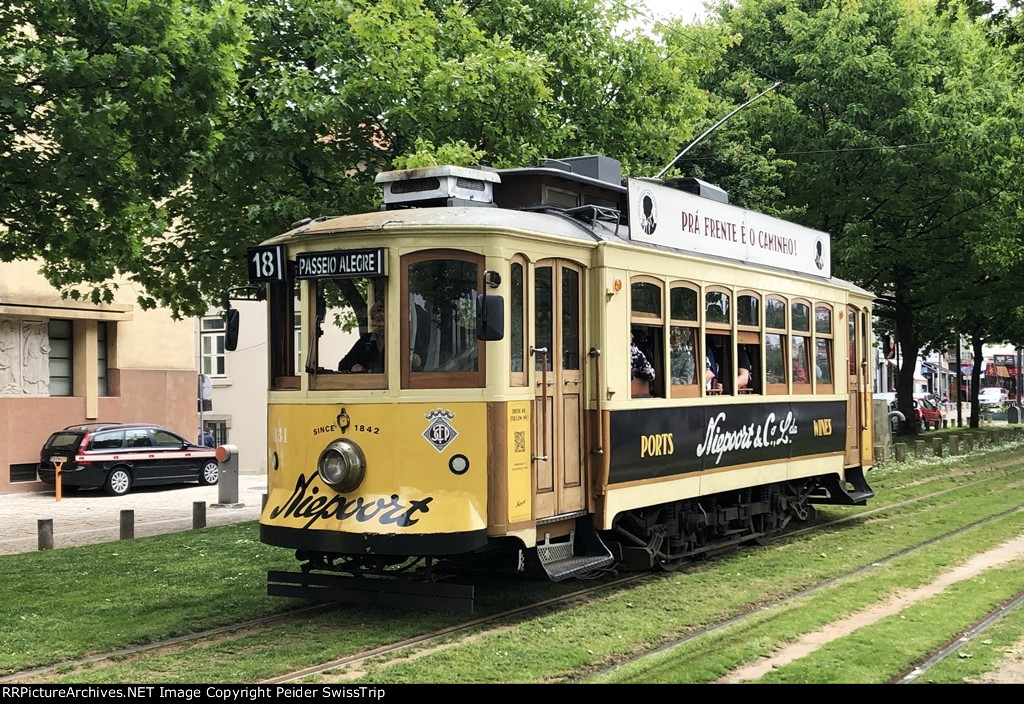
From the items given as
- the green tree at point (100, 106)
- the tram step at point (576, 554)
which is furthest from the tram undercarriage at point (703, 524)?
the green tree at point (100, 106)

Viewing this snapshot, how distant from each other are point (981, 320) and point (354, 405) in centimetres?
3469

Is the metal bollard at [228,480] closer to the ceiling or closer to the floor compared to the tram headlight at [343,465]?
closer to the floor

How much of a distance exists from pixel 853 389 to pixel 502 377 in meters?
8.14

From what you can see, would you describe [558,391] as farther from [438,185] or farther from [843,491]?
[843,491]

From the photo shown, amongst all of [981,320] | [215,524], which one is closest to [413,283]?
[215,524]

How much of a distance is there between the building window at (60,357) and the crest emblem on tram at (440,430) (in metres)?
20.6

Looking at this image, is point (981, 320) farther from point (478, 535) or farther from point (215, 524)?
point (478, 535)

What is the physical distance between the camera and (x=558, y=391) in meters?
9.88

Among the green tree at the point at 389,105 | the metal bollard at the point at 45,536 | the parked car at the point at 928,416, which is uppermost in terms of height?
the green tree at the point at 389,105

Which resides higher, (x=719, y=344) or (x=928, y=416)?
(x=719, y=344)

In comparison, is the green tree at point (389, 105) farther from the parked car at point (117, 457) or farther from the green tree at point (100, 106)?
the parked car at point (117, 457)

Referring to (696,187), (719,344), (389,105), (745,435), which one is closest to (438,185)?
(719,344)

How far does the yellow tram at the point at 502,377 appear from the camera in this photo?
909 centimetres

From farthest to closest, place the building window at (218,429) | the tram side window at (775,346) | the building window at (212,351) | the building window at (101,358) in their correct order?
1. the building window at (212,351)
2. the building window at (218,429)
3. the building window at (101,358)
4. the tram side window at (775,346)
